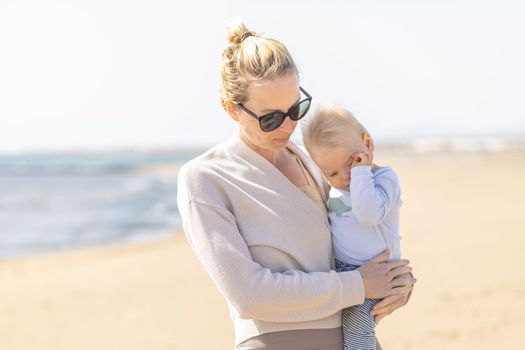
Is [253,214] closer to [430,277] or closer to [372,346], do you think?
[372,346]

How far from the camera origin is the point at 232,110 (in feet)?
7.83

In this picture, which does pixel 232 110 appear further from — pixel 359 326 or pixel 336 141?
pixel 359 326

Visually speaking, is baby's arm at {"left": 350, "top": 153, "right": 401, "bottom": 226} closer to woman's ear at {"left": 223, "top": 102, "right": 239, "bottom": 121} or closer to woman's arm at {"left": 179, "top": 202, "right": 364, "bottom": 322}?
woman's arm at {"left": 179, "top": 202, "right": 364, "bottom": 322}

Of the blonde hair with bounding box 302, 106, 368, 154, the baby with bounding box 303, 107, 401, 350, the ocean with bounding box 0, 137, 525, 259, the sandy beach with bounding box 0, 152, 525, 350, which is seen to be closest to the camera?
the baby with bounding box 303, 107, 401, 350

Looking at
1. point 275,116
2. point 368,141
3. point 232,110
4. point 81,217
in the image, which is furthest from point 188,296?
point 81,217

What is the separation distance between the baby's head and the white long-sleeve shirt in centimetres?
6

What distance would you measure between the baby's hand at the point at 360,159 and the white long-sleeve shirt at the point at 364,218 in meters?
0.03

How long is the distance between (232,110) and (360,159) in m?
0.46

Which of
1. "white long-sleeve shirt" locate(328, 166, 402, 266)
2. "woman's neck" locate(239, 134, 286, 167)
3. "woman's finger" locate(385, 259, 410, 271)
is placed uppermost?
Result: "woman's neck" locate(239, 134, 286, 167)

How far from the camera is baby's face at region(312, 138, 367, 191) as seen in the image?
8.23 ft

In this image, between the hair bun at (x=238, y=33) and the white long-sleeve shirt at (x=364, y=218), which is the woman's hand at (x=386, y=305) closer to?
the white long-sleeve shirt at (x=364, y=218)

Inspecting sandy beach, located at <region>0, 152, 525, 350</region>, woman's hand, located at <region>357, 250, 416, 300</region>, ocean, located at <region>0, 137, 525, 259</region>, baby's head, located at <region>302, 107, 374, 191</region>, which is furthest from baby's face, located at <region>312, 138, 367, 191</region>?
ocean, located at <region>0, 137, 525, 259</region>

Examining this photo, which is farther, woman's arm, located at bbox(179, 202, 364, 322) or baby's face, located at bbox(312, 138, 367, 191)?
baby's face, located at bbox(312, 138, 367, 191)

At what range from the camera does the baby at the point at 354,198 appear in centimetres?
239
